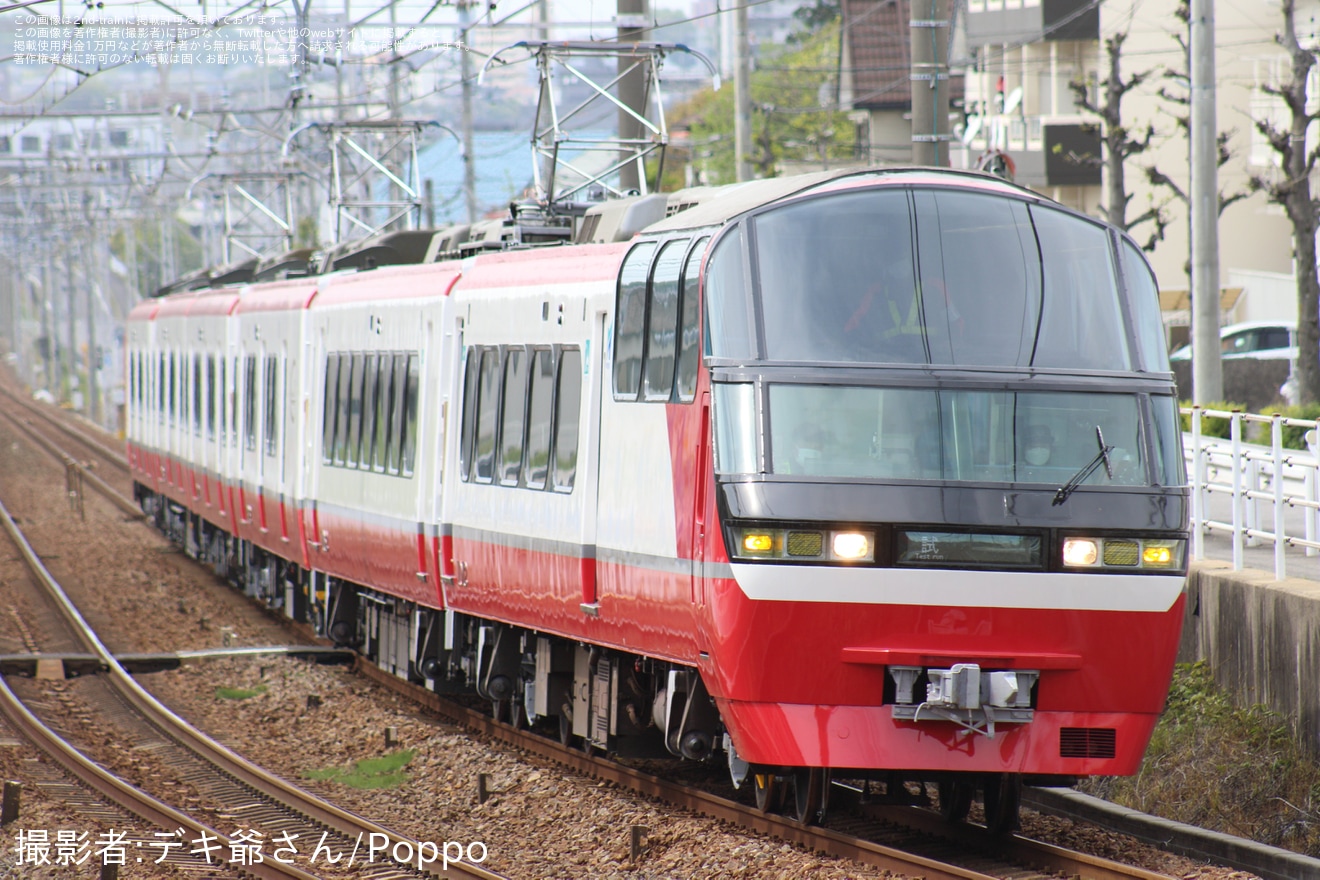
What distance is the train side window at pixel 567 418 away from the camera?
995 cm

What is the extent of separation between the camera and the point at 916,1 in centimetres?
1324

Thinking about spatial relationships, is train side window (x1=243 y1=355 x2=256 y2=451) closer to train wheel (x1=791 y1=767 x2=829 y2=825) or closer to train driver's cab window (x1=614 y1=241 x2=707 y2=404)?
train driver's cab window (x1=614 y1=241 x2=707 y2=404)

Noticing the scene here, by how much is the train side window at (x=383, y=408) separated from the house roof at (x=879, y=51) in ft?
119

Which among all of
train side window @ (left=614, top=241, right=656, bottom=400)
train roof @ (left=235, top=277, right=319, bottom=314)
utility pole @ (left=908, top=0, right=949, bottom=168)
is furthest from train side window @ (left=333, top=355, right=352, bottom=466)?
train side window @ (left=614, top=241, right=656, bottom=400)

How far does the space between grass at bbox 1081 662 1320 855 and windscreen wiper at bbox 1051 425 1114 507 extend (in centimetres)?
224

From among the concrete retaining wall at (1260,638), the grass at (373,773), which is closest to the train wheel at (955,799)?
the concrete retaining wall at (1260,638)

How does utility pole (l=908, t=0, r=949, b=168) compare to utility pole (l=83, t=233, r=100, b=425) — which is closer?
utility pole (l=908, t=0, r=949, b=168)

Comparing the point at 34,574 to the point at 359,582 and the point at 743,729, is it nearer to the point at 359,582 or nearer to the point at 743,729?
the point at 359,582

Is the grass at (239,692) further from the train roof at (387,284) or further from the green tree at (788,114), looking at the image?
the green tree at (788,114)

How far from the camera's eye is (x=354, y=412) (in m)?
14.8

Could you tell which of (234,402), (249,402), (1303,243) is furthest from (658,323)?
(1303,243)

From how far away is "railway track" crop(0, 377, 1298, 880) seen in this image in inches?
302

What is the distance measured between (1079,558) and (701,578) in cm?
158

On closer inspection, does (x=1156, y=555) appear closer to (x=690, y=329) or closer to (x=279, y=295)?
(x=690, y=329)
